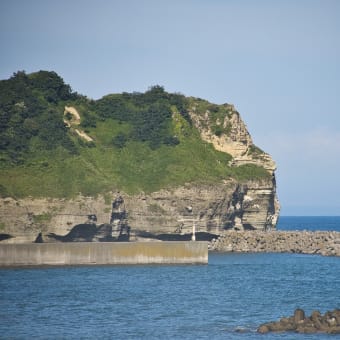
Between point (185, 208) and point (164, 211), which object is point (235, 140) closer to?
point (185, 208)

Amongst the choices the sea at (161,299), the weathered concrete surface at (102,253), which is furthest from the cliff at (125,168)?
the sea at (161,299)

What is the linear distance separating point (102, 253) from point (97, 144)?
3028cm

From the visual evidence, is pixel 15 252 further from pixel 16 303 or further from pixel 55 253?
pixel 16 303

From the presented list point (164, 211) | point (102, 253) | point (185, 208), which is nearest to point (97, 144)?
point (164, 211)

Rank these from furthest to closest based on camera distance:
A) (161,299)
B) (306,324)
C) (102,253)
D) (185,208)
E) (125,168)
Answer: (125,168)
(185,208)
(102,253)
(161,299)
(306,324)

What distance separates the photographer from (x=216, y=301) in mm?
55625

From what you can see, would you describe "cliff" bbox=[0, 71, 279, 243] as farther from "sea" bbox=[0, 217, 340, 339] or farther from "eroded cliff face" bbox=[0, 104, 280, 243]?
"sea" bbox=[0, 217, 340, 339]

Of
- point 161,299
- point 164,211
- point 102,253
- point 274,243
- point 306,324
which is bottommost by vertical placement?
point 306,324

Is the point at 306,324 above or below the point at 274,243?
below

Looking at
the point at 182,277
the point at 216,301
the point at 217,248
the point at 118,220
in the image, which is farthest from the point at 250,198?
the point at 216,301

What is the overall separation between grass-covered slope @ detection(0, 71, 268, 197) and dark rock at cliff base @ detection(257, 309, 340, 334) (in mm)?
39837

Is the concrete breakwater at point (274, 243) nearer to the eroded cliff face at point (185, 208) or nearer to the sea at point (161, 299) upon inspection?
the eroded cliff face at point (185, 208)

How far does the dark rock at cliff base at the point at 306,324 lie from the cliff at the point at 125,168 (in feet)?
123

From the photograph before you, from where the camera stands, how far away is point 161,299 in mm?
56312
